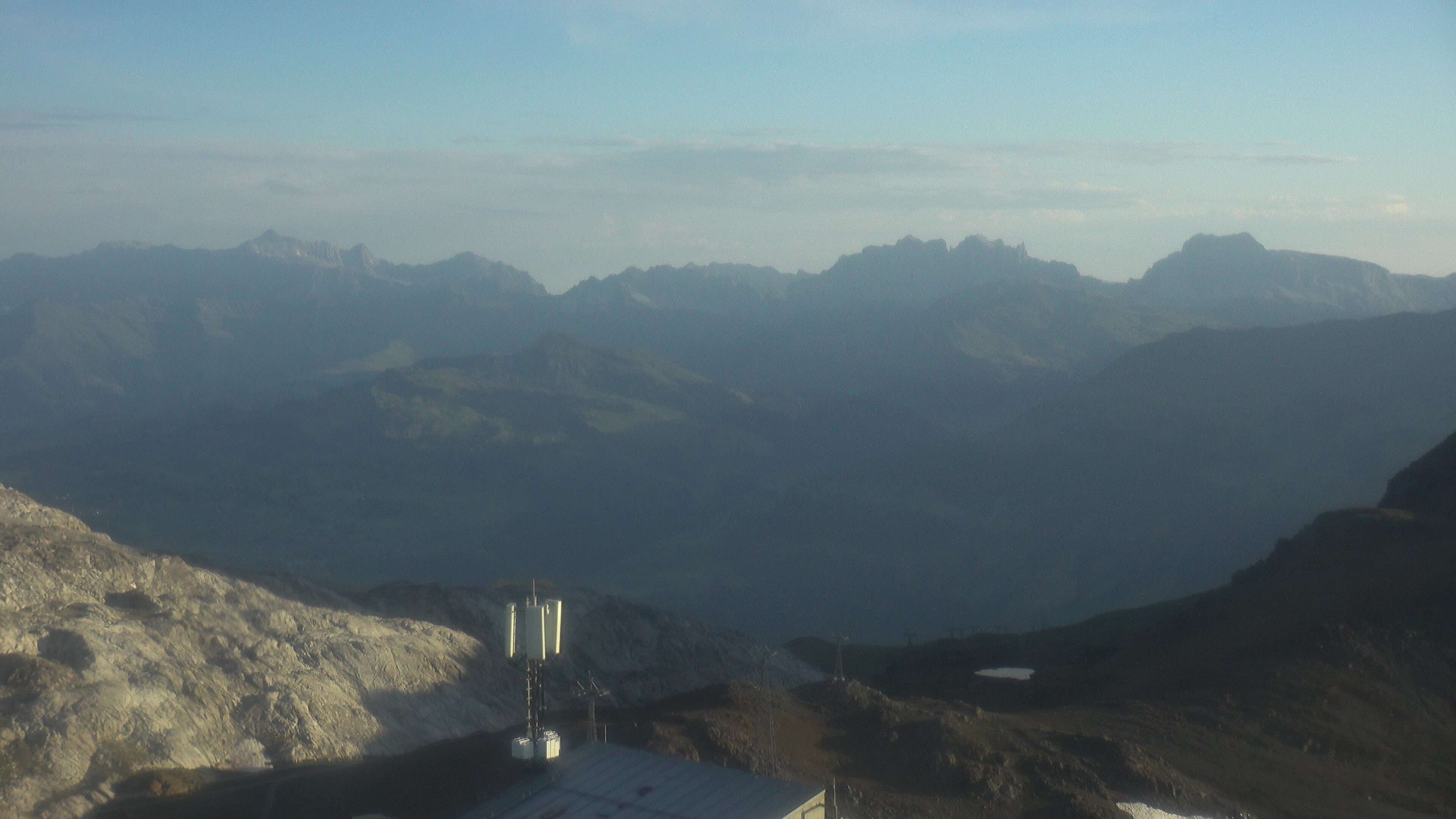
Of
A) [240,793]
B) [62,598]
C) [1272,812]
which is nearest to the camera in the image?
[1272,812]

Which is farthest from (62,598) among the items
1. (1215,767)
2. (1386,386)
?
(1386,386)

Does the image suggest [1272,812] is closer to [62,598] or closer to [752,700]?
[752,700]

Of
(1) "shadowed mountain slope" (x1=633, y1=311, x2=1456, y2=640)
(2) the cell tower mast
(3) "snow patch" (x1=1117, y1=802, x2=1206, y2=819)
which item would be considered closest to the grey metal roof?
(2) the cell tower mast

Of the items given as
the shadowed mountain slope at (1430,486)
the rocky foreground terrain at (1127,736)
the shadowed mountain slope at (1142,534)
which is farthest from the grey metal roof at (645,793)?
the shadowed mountain slope at (1142,534)

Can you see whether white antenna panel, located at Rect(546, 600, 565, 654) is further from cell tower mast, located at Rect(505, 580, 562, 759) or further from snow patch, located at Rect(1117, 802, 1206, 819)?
snow patch, located at Rect(1117, 802, 1206, 819)

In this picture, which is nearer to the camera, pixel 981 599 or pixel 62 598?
pixel 62 598

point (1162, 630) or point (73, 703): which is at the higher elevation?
point (73, 703)

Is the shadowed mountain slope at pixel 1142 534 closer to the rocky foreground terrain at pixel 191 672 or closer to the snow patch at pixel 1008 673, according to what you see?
the snow patch at pixel 1008 673

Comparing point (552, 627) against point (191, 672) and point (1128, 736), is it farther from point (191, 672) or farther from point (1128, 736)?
point (191, 672)
